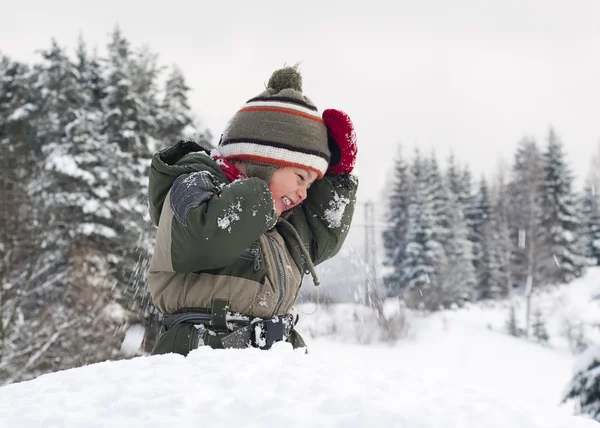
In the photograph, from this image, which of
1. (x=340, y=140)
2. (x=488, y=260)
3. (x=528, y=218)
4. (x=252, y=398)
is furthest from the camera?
(x=488, y=260)

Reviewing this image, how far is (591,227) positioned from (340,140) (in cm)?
4266

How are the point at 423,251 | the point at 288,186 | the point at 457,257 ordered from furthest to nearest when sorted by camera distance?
the point at 457,257 < the point at 423,251 < the point at 288,186

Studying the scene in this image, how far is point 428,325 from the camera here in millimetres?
25594

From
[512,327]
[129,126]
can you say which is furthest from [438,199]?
[129,126]

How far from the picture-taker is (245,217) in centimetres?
183

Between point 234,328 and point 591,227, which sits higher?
point 591,227

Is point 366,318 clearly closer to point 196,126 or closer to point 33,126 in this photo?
point 196,126

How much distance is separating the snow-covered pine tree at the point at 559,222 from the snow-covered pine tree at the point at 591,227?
1.39m

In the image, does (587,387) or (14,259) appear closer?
(587,387)

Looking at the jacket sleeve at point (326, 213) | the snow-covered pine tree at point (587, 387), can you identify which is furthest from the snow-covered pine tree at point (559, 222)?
the jacket sleeve at point (326, 213)

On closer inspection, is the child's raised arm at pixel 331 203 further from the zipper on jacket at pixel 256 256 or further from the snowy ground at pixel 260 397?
the snowy ground at pixel 260 397

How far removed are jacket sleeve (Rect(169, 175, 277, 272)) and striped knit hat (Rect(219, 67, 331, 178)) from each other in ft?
0.94

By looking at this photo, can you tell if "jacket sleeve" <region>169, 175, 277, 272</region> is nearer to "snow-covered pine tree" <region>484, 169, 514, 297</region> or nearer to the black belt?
the black belt

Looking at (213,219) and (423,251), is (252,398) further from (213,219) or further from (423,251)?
(423,251)
